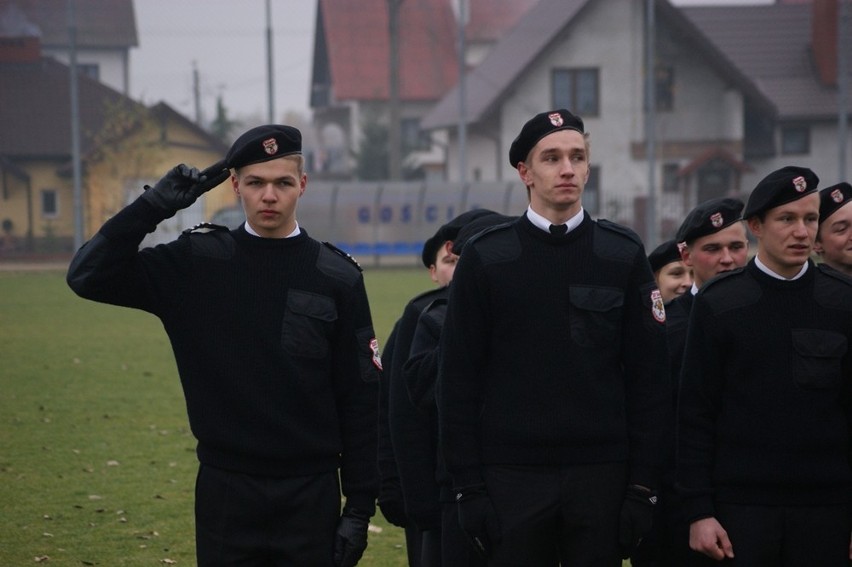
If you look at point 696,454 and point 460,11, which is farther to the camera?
point 460,11

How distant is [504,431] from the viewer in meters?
4.19

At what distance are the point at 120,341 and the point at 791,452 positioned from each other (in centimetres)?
1623

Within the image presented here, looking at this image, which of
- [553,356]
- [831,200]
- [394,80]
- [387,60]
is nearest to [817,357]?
[553,356]

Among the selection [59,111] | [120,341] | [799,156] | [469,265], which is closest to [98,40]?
[59,111]

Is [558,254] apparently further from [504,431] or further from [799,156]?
[799,156]

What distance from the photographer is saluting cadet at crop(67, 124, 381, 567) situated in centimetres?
423

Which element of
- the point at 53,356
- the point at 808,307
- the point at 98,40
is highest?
the point at 98,40

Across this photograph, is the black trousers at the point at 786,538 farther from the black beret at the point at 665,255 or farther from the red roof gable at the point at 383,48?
the red roof gable at the point at 383,48

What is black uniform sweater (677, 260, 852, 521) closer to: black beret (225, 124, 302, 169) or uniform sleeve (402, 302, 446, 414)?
uniform sleeve (402, 302, 446, 414)

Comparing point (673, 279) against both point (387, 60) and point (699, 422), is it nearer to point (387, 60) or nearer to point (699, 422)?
point (699, 422)

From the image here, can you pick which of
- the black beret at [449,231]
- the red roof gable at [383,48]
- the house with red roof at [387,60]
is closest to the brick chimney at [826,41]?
the house with red roof at [387,60]

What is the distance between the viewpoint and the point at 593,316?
4195 millimetres

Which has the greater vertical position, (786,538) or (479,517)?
(479,517)

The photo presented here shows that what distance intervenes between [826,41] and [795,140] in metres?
4.18
